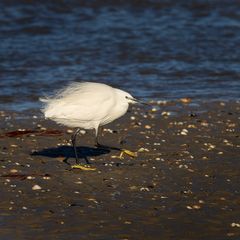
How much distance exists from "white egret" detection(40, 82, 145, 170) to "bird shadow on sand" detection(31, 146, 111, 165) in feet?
1.59

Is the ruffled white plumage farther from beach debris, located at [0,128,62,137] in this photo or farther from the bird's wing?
beach debris, located at [0,128,62,137]

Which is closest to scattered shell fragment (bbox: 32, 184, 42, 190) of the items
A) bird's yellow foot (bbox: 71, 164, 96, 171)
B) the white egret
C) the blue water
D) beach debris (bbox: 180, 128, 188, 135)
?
bird's yellow foot (bbox: 71, 164, 96, 171)

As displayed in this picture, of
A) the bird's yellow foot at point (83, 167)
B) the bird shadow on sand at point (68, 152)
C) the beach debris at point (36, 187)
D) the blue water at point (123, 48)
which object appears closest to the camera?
the beach debris at point (36, 187)

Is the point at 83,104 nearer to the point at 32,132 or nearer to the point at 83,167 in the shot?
the point at 83,167

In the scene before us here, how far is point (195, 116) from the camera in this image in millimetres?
11156

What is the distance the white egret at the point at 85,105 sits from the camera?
836cm

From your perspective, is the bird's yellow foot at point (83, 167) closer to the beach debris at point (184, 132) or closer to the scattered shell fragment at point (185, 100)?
the beach debris at point (184, 132)

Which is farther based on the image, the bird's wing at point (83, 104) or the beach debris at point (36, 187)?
the bird's wing at point (83, 104)

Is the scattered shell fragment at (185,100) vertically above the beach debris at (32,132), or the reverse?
the beach debris at (32,132)

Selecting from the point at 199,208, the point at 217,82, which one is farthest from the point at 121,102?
the point at 217,82

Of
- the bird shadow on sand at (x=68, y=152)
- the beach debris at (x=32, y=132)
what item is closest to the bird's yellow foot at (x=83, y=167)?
the bird shadow on sand at (x=68, y=152)

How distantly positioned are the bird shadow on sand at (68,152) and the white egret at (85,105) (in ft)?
1.59

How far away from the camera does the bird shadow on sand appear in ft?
29.7

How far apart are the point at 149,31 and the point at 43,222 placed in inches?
502
